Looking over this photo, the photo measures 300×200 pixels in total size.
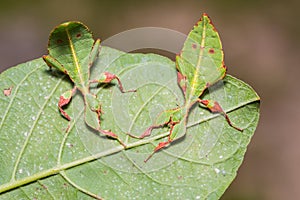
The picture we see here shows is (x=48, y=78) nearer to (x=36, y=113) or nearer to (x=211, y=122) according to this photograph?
(x=36, y=113)

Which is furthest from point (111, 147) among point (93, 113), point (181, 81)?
point (181, 81)

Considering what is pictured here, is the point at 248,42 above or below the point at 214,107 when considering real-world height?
below

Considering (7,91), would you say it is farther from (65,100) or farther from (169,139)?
(169,139)

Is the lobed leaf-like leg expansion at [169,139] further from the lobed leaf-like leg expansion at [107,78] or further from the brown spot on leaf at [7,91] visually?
the brown spot on leaf at [7,91]

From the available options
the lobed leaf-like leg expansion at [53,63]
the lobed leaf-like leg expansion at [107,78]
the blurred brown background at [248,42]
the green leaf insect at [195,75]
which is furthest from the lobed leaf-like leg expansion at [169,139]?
the blurred brown background at [248,42]

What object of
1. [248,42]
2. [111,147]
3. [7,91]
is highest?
[7,91]

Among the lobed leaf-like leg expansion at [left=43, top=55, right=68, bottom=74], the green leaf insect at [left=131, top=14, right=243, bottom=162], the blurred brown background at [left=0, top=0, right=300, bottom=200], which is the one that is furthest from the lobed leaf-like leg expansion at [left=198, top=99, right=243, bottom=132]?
the blurred brown background at [left=0, top=0, right=300, bottom=200]

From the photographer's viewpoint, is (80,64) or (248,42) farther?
(248,42)
